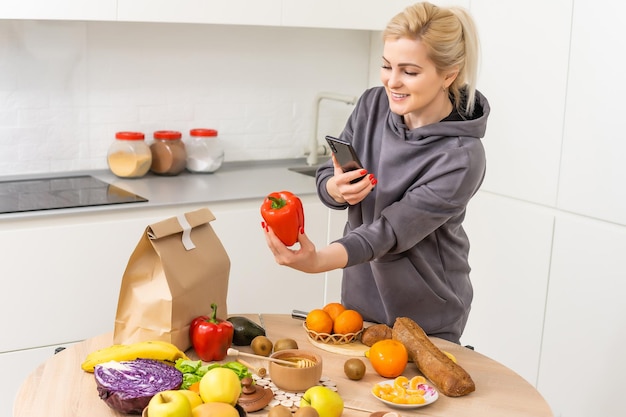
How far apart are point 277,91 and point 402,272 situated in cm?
212

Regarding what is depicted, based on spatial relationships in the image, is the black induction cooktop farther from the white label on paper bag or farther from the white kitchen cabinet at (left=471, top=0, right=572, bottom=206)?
the white kitchen cabinet at (left=471, top=0, right=572, bottom=206)

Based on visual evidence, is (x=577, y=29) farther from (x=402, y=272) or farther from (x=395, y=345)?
(x=395, y=345)

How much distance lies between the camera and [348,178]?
2.05 m

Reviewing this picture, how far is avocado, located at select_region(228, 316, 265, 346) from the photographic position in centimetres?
198

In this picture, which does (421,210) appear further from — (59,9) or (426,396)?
(59,9)

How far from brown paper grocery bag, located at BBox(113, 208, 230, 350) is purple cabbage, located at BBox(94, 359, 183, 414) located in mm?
155

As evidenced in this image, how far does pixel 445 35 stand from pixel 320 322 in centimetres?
73

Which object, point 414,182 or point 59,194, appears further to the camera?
point 59,194

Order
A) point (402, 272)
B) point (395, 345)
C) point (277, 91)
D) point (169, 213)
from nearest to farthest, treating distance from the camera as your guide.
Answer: point (395, 345) → point (402, 272) → point (169, 213) → point (277, 91)

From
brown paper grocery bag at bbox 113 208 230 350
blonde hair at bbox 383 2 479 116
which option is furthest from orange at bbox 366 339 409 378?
blonde hair at bbox 383 2 479 116

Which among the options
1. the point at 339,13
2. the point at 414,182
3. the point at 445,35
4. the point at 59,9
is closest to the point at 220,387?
the point at 414,182

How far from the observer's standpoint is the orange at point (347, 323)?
200 cm

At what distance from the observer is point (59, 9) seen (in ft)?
10.3

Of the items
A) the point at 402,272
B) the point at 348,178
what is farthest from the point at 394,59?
the point at 402,272
